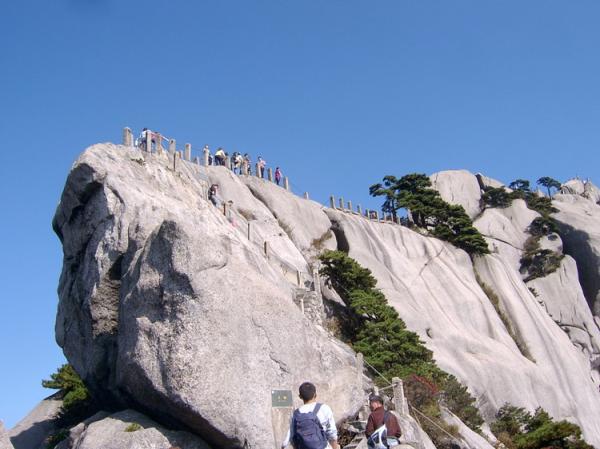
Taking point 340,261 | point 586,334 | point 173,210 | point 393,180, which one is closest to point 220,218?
point 173,210

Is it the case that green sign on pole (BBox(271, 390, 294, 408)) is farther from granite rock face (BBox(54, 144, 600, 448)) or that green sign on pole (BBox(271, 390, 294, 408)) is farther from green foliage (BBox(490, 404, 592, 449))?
green foliage (BBox(490, 404, 592, 449))

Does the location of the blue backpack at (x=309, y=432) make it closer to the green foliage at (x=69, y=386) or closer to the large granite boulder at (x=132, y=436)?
the large granite boulder at (x=132, y=436)

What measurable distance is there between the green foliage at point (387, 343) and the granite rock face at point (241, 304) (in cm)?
172

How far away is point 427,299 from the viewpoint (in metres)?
38.4

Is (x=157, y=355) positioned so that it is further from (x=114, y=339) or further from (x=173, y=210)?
(x=173, y=210)

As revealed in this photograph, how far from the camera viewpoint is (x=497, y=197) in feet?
196

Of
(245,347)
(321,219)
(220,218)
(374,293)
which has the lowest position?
(245,347)

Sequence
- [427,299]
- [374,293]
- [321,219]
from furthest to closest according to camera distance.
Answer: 1. [321,219]
2. [427,299]
3. [374,293]

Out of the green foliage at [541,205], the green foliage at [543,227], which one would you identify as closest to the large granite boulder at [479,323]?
the green foliage at [543,227]

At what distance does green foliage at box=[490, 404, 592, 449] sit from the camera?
2753 centimetres

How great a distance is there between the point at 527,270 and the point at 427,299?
1696 centimetres

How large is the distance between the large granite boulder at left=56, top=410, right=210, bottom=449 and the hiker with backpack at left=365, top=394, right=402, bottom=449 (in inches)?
277

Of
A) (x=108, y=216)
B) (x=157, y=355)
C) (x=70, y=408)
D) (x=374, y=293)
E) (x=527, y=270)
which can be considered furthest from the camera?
(x=527, y=270)

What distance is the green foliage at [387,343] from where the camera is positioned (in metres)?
26.1
